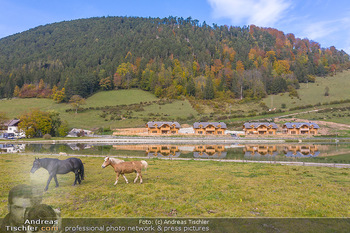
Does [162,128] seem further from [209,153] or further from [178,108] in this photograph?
[209,153]

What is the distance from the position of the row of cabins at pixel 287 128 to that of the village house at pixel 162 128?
26.4m

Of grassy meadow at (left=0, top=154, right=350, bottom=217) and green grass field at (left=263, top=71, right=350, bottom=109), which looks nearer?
grassy meadow at (left=0, top=154, right=350, bottom=217)

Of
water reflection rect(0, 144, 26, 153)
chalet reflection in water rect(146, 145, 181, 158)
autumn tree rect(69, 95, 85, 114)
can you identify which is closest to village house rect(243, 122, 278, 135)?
chalet reflection in water rect(146, 145, 181, 158)

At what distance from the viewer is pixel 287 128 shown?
260 ft

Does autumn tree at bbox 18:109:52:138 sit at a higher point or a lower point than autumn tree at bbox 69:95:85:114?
lower

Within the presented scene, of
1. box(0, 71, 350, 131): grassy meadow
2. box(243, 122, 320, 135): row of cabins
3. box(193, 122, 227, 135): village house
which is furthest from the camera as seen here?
box(0, 71, 350, 131): grassy meadow

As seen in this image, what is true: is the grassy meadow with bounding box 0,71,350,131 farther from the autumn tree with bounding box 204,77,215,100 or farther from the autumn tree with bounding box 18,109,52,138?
the autumn tree with bounding box 18,109,52,138

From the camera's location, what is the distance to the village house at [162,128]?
78.2 meters

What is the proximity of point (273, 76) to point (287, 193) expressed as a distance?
162 m

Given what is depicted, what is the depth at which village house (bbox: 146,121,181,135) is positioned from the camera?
78.2 metres

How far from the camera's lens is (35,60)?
593 ft

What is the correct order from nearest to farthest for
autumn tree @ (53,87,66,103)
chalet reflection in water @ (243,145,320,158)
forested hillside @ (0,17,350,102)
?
chalet reflection in water @ (243,145,320,158) < autumn tree @ (53,87,66,103) < forested hillside @ (0,17,350,102)

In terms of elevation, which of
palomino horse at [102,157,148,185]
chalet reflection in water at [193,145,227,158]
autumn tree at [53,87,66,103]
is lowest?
chalet reflection in water at [193,145,227,158]

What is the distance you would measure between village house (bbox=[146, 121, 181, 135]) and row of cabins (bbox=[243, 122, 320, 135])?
26.4 meters
